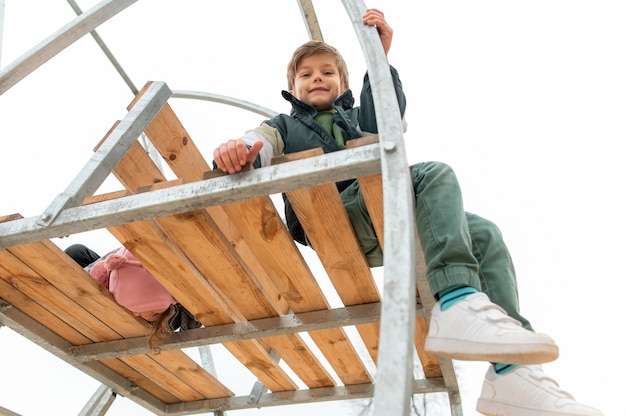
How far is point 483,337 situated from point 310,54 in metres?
1.74

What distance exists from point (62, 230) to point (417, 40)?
614 centimetres

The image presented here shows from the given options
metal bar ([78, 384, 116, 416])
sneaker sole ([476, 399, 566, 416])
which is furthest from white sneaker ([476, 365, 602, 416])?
metal bar ([78, 384, 116, 416])

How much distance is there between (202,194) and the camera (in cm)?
163

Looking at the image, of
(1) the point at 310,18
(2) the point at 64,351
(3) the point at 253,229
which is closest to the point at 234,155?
(3) the point at 253,229

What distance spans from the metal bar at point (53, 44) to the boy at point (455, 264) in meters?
0.81

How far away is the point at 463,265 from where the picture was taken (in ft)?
4.88

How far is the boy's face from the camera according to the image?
2.52 metres

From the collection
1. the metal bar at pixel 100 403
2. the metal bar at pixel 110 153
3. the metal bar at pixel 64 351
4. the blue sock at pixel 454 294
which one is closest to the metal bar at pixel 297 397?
the metal bar at pixel 64 351

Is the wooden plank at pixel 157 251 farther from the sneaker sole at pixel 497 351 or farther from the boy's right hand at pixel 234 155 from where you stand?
the sneaker sole at pixel 497 351

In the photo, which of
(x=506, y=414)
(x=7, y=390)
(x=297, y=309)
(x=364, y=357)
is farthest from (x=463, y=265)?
(x=7, y=390)

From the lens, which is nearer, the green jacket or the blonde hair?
the green jacket

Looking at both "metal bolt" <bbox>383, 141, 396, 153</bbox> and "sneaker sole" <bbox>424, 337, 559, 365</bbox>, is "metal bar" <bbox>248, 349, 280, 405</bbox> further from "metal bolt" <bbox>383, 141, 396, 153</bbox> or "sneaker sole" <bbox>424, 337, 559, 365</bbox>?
"metal bolt" <bbox>383, 141, 396, 153</bbox>

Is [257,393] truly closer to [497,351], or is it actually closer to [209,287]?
[209,287]

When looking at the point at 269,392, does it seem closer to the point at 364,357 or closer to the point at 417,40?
the point at 364,357
